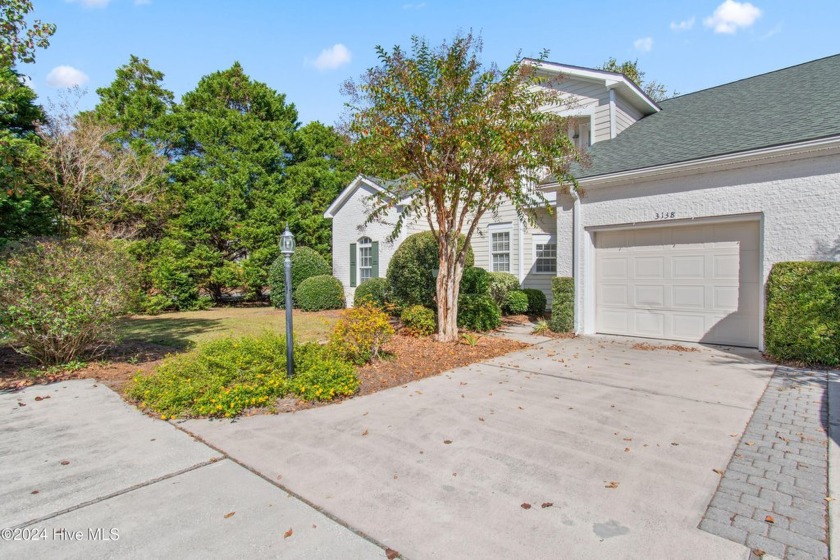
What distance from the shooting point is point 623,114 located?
497 inches

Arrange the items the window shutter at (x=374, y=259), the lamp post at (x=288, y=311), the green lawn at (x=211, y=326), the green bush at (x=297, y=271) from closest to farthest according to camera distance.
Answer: the lamp post at (x=288, y=311)
the green lawn at (x=211, y=326)
the window shutter at (x=374, y=259)
the green bush at (x=297, y=271)

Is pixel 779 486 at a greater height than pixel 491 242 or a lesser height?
lesser

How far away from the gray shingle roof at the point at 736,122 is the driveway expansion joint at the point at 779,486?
16.4 ft

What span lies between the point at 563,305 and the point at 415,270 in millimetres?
4326

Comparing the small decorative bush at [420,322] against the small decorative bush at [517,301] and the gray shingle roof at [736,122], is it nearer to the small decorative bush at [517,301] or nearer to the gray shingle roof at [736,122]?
the small decorative bush at [517,301]

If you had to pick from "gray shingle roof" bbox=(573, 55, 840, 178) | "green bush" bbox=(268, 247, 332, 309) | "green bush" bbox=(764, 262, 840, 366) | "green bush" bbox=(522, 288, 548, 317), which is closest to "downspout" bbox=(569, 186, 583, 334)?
"gray shingle roof" bbox=(573, 55, 840, 178)

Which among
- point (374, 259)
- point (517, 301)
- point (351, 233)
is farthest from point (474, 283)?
point (351, 233)

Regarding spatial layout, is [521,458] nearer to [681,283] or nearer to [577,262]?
[681,283]

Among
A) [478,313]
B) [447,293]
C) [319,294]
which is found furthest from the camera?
[319,294]

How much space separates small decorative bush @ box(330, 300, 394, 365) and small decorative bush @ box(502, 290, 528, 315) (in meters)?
6.36

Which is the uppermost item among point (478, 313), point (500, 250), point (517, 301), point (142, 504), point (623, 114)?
point (623, 114)

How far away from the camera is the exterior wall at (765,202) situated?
6.77 metres

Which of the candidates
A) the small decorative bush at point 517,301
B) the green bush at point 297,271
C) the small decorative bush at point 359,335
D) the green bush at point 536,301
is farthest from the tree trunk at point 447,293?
the green bush at point 297,271

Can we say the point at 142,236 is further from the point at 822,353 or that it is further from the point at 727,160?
the point at 822,353
